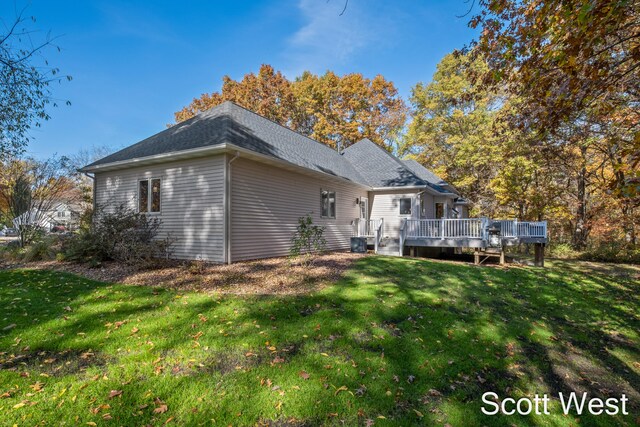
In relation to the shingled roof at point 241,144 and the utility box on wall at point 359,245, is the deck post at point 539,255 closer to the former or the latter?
the shingled roof at point 241,144

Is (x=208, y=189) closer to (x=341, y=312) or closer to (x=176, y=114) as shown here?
(x=341, y=312)

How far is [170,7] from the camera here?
9.41 metres

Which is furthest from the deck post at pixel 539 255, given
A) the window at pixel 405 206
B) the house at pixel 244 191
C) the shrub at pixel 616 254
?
the shrub at pixel 616 254

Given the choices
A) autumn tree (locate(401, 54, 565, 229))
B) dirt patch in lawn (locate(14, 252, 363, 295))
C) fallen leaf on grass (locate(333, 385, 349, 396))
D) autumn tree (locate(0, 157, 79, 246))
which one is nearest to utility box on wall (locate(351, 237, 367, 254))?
dirt patch in lawn (locate(14, 252, 363, 295))

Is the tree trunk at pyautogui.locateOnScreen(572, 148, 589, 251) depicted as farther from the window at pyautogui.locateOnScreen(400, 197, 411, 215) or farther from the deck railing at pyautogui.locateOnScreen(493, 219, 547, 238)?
the window at pyautogui.locateOnScreen(400, 197, 411, 215)

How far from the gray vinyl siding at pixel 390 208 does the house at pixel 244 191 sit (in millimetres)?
71

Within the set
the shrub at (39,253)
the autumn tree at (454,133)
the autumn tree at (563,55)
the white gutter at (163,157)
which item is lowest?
the shrub at (39,253)

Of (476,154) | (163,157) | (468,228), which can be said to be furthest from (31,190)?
(476,154)

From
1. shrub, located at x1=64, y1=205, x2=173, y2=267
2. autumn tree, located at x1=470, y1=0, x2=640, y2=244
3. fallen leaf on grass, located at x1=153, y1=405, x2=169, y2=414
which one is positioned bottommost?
fallen leaf on grass, located at x1=153, y1=405, x2=169, y2=414

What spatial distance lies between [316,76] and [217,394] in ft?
105

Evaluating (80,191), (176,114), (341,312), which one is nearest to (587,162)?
(341,312)

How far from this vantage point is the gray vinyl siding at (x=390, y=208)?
15.6m

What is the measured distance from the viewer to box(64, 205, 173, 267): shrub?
26.9 ft

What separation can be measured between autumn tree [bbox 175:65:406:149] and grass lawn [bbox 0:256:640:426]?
24264mm
